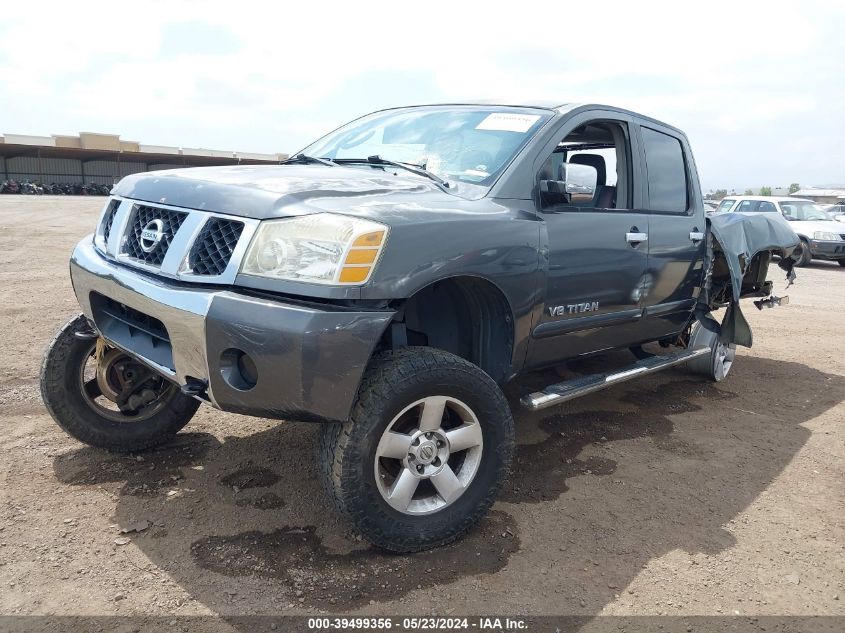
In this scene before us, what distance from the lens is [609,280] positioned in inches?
139

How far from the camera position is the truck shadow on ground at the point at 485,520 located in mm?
2473

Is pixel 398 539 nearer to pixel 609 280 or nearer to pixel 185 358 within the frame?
pixel 185 358

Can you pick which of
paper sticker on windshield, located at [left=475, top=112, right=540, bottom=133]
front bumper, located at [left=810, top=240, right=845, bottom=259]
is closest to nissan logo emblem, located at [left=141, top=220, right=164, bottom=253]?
paper sticker on windshield, located at [left=475, top=112, right=540, bottom=133]

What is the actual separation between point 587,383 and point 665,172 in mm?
1730

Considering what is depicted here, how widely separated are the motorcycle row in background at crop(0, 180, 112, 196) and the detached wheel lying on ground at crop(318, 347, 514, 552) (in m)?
43.8

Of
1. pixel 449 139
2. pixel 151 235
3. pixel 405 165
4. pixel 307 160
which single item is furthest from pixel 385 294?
pixel 307 160

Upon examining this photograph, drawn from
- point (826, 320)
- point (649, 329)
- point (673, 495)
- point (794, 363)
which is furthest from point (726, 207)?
point (673, 495)

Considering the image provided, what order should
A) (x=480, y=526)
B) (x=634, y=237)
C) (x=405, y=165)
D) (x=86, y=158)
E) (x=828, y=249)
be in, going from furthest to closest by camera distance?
(x=86, y=158)
(x=828, y=249)
(x=634, y=237)
(x=405, y=165)
(x=480, y=526)

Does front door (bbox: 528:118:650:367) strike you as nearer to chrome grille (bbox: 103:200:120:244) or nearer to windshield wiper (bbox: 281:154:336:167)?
windshield wiper (bbox: 281:154:336:167)

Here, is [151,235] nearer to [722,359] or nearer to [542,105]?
[542,105]

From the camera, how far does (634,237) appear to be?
12.1 feet

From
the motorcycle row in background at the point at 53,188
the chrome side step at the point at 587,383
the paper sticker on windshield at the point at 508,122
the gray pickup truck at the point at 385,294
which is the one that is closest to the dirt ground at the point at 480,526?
the gray pickup truck at the point at 385,294

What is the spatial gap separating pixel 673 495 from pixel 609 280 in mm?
1138

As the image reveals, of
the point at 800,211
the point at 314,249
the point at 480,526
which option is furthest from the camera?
the point at 800,211
